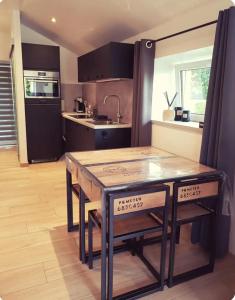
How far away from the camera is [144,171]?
1.74 m

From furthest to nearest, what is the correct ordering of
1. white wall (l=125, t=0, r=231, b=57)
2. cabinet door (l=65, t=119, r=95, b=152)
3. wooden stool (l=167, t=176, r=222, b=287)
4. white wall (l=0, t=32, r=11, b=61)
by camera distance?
white wall (l=0, t=32, r=11, b=61)
cabinet door (l=65, t=119, r=95, b=152)
white wall (l=125, t=0, r=231, b=57)
wooden stool (l=167, t=176, r=222, b=287)

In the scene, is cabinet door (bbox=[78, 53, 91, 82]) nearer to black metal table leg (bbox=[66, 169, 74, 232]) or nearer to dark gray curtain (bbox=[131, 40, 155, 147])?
dark gray curtain (bbox=[131, 40, 155, 147])

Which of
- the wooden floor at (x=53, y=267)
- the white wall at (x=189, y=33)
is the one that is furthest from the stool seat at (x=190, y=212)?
the white wall at (x=189, y=33)

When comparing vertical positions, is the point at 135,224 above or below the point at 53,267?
above

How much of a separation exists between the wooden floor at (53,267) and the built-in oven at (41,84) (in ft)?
6.84

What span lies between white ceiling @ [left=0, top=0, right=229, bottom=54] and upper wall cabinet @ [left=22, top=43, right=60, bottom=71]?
0.38 metres

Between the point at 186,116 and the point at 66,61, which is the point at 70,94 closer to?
the point at 66,61

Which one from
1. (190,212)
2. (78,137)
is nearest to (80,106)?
(78,137)

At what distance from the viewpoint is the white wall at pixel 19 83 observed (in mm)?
3928

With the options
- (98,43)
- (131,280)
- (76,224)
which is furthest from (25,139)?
(131,280)

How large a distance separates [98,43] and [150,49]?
4.68 feet

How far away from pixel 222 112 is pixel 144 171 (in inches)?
29.1

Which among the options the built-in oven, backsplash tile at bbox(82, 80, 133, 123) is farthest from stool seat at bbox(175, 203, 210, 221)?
the built-in oven

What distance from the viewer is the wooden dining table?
1509 mm
